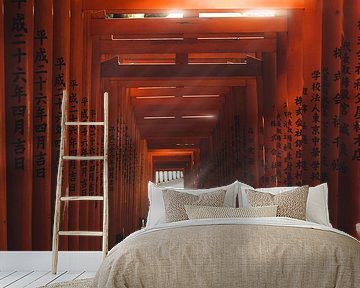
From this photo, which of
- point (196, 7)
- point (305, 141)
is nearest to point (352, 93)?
point (305, 141)

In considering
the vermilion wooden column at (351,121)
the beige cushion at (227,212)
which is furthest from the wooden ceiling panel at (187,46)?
the beige cushion at (227,212)

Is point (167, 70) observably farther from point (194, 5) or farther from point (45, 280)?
point (45, 280)

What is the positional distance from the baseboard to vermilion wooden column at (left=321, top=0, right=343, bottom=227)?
197 cm

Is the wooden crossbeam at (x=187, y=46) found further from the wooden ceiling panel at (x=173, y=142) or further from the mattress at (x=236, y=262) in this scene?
the mattress at (x=236, y=262)

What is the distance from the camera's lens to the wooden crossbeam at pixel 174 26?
6570mm

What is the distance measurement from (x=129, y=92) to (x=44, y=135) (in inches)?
132

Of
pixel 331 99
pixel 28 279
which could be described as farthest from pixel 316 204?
pixel 28 279

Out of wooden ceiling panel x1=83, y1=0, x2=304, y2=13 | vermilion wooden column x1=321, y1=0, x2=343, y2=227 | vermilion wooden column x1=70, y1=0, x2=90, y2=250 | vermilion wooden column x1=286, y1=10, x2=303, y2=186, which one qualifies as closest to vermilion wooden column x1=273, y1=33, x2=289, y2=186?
vermilion wooden column x1=286, y1=10, x2=303, y2=186

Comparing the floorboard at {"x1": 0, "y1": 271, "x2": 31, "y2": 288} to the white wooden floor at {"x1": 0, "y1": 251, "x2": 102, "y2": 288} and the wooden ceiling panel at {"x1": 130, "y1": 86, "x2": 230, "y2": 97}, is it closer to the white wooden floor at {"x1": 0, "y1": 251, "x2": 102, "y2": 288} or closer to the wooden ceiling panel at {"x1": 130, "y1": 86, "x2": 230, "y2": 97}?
the white wooden floor at {"x1": 0, "y1": 251, "x2": 102, "y2": 288}

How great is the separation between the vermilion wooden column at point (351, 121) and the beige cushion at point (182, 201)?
1369mm

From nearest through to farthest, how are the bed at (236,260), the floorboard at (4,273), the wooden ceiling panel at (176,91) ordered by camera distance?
the bed at (236,260), the floorboard at (4,273), the wooden ceiling panel at (176,91)

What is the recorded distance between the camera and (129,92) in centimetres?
846

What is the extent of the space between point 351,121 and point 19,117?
258cm

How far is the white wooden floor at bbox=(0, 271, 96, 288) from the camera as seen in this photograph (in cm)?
429
